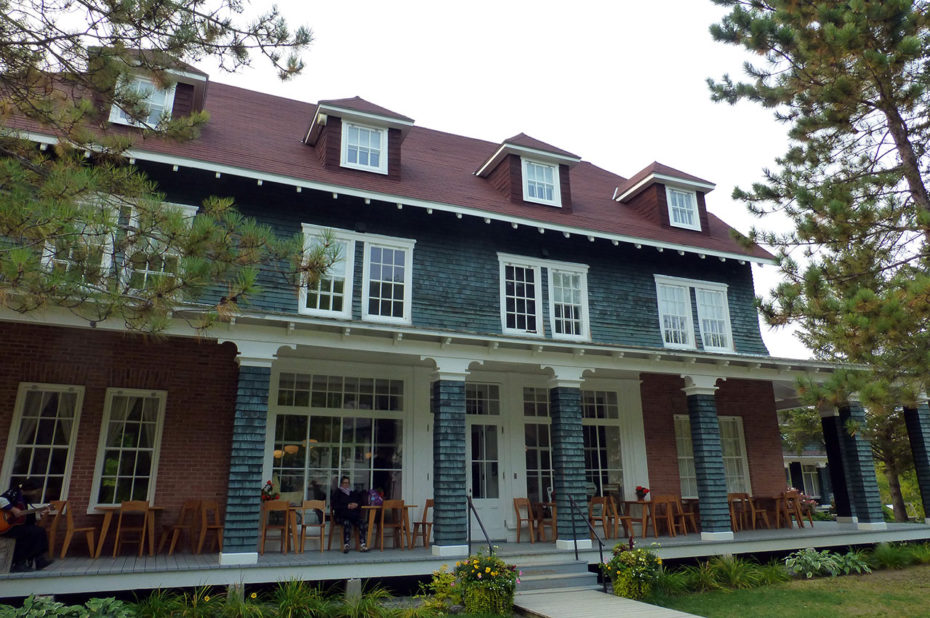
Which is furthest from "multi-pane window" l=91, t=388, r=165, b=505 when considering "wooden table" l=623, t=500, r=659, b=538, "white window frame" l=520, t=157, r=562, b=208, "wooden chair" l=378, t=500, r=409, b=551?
"wooden table" l=623, t=500, r=659, b=538

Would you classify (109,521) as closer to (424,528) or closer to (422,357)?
(424,528)

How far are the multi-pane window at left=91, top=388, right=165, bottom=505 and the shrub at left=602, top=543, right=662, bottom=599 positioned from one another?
7188 mm

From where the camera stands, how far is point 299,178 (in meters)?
10.5

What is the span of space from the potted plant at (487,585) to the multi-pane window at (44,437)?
614 cm

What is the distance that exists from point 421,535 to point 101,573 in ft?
16.6

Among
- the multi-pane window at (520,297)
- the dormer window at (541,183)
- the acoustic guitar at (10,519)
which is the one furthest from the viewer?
the dormer window at (541,183)

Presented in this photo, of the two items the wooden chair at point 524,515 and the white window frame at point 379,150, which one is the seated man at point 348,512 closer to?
the wooden chair at point 524,515

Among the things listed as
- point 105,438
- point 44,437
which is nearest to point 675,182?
point 105,438

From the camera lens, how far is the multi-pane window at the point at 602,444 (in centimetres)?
1317

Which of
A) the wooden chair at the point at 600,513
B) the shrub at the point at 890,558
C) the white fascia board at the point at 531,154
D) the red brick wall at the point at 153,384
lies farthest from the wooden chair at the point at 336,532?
the shrub at the point at 890,558

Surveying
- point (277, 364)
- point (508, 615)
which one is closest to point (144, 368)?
point (277, 364)

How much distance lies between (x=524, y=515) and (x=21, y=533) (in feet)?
26.4

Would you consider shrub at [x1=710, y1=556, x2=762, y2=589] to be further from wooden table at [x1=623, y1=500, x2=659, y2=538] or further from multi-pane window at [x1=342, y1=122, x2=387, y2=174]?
multi-pane window at [x1=342, y1=122, x2=387, y2=174]

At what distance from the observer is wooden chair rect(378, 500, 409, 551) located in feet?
32.6
